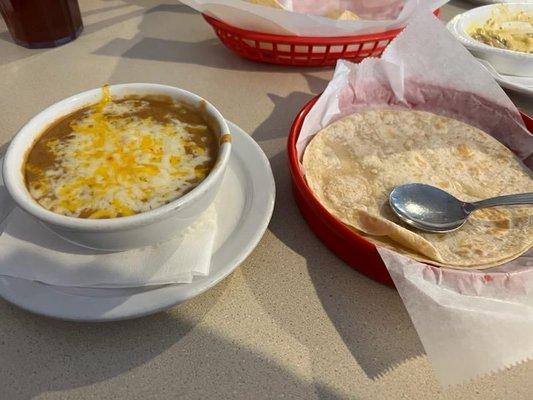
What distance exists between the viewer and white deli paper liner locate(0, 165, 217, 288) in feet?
2.23

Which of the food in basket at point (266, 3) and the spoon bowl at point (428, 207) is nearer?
the spoon bowl at point (428, 207)

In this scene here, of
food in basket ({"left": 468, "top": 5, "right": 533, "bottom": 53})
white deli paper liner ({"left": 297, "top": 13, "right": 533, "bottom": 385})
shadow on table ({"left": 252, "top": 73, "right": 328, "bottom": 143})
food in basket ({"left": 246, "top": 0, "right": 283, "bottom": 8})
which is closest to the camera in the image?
white deli paper liner ({"left": 297, "top": 13, "right": 533, "bottom": 385})

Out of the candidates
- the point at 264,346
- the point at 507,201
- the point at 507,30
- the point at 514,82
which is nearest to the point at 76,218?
the point at 264,346

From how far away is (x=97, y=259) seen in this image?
0.72 m

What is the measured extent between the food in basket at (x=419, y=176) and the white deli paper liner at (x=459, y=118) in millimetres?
39

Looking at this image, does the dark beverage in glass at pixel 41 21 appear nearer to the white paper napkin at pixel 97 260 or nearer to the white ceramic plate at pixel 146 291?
the white paper napkin at pixel 97 260

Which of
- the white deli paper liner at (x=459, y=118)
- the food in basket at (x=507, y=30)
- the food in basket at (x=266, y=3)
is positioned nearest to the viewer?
the white deli paper liner at (x=459, y=118)

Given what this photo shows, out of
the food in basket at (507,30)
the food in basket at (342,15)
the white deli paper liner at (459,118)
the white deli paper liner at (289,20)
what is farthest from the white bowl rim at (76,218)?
the food in basket at (507,30)

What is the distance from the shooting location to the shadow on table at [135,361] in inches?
25.2

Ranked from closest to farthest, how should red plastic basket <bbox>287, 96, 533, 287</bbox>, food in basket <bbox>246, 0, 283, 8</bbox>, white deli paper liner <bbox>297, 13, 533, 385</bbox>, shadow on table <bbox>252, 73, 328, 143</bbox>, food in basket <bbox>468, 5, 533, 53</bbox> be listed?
white deli paper liner <bbox>297, 13, 533, 385</bbox>
red plastic basket <bbox>287, 96, 533, 287</bbox>
shadow on table <bbox>252, 73, 328, 143</bbox>
food in basket <bbox>246, 0, 283, 8</bbox>
food in basket <bbox>468, 5, 533, 53</bbox>

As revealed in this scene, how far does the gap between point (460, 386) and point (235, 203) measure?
46 centimetres

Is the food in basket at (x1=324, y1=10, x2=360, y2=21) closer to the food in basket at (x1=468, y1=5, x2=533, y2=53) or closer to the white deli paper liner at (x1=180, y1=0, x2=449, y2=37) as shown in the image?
the white deli paper liner at (x1=180, y1=0, x2=449, y2=37)

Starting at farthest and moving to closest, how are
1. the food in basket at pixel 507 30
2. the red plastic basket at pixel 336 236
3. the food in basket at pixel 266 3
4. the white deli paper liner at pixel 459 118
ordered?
the food in basket at pixel 507 30, the food in basket at pixel 266 3, the red plastic basket at pixel 336 236, the white deli paper liner at pixel 459 118

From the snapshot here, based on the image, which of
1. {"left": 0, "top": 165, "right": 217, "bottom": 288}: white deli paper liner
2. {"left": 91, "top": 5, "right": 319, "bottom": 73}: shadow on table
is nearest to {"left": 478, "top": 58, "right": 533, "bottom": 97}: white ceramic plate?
{"left": 91, "top": 5, "right": 319, "bottom": 73}: shadow on table
